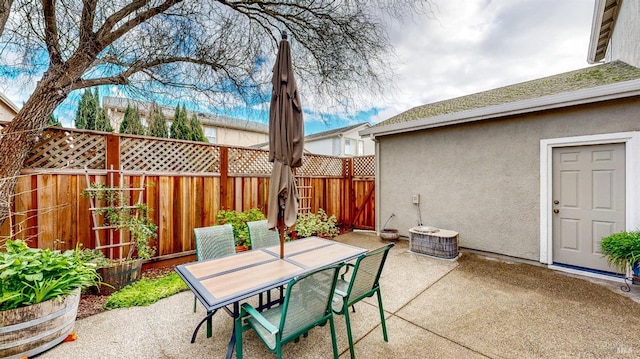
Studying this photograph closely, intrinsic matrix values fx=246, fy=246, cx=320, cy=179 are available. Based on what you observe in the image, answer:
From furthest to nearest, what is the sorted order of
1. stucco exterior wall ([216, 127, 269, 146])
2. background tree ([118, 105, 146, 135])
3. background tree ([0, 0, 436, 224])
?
1. stucco exterior wall ([216, 127, 269, 146])
2. background tree ([118, 105, 146, 135])
3. background tree ([0, 0, 436, 224])

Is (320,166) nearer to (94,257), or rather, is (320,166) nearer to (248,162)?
(248,162)

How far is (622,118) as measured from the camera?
372 cm

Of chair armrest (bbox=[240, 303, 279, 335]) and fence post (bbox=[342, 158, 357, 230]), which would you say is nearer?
chair armrest (bbox=[240, 303, 279, 335])

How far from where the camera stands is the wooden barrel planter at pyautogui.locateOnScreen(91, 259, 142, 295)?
11.1 ft

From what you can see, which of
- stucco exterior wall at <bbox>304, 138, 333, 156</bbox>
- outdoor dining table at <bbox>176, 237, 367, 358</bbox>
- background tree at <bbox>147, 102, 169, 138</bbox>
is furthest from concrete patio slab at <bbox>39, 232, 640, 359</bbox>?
stucco exterior wall at <bbox>304, 138, 333, 156</bbox>

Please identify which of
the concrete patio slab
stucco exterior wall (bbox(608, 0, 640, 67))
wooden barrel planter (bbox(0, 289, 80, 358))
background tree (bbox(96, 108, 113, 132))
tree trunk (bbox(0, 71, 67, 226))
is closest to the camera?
wooden barrel planter (bbox(0, 289, 80, 358))

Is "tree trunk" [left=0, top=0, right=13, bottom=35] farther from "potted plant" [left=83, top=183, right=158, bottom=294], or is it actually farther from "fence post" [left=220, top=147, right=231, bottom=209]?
"fence post" [left=220, top=147, right=231, bottom=209]

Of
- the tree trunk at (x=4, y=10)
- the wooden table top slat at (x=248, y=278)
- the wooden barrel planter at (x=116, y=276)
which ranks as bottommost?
the wooden barrel planter at (x=116, y=276)

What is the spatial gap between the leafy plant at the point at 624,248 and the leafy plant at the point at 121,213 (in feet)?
21.9

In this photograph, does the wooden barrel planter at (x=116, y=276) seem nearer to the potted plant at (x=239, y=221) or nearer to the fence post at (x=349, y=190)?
the potted plant at (x=239, y=221)

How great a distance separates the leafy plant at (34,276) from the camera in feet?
6.91

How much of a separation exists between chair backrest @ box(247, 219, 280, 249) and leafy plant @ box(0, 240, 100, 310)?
1707 mm

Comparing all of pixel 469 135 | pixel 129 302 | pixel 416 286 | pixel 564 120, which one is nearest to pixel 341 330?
pixel 416 286

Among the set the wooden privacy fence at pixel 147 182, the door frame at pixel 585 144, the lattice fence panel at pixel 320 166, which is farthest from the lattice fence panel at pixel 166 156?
the door frame at pixel 585 144
